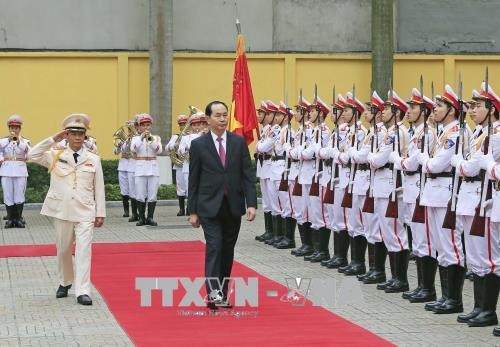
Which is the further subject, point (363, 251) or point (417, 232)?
point (363, 251)

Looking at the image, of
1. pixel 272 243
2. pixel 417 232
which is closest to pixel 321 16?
pixel 272 243

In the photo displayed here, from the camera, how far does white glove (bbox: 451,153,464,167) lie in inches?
417

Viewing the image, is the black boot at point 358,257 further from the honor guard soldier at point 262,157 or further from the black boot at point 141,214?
the black boot at point 141,214

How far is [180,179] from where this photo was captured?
23609 mm

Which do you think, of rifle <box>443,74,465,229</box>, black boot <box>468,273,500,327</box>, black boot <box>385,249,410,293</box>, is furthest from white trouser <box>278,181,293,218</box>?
black boot <box>468,273,500,327</box>

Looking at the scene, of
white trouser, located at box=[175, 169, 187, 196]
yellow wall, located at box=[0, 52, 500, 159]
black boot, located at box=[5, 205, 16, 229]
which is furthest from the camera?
yellow wall, located at box=[0, 52, 500, 159]

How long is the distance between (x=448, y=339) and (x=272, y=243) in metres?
8.22

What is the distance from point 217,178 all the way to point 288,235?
633cm

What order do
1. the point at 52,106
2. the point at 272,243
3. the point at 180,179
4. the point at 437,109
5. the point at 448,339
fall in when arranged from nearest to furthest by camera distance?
the point at 448,339, the point at 437,109, the point at 272,243, the point at 180,179, the point at 52,106

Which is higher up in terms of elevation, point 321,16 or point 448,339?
point 321,16

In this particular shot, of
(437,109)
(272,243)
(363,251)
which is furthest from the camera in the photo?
(272,243)

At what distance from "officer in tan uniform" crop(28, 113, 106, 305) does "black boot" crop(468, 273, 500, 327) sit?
402 centimetres

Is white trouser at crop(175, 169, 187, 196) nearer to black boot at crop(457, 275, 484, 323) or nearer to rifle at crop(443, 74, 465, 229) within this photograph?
rifle at crop(443, 74, 465, 229)

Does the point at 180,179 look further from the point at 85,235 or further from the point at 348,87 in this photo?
the point at 85,235
